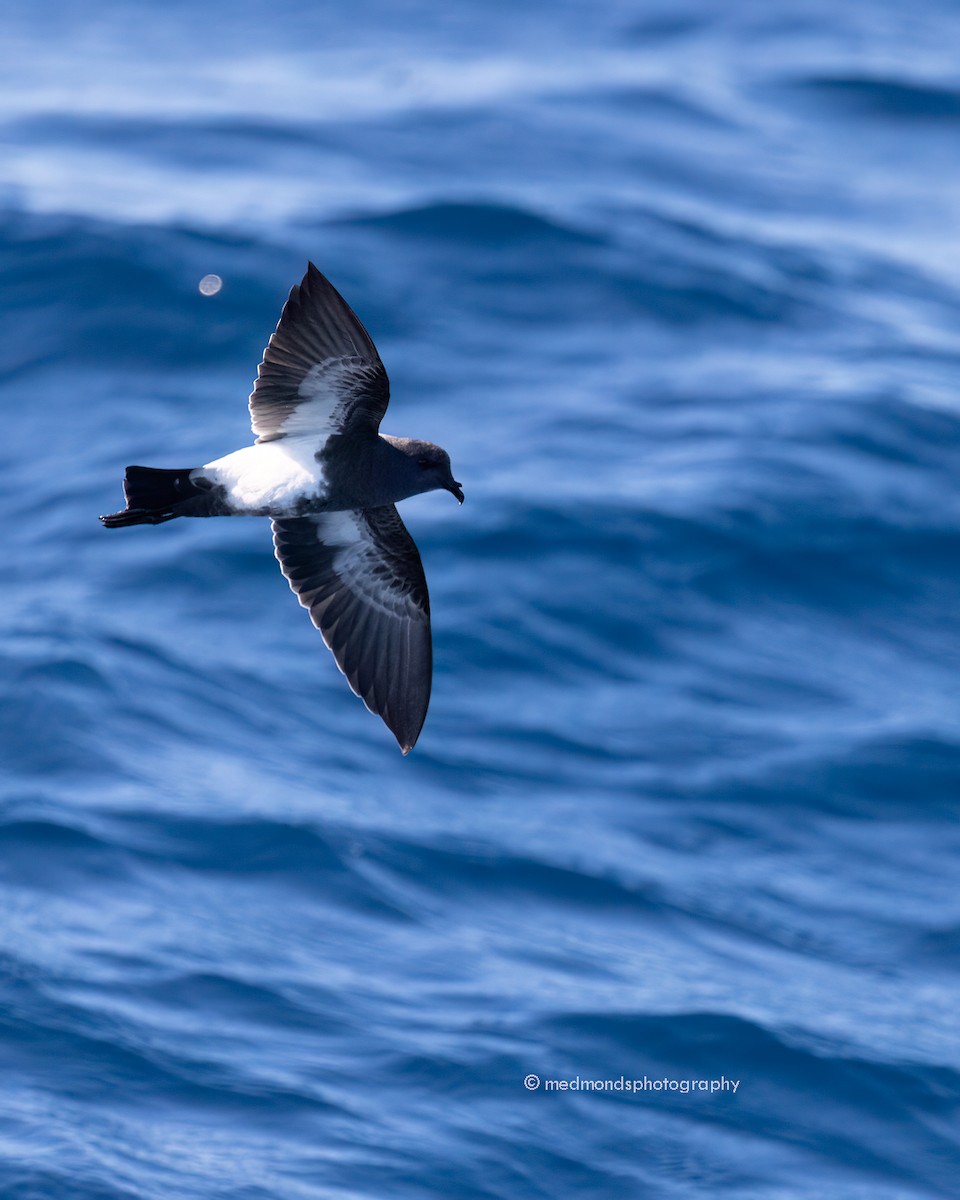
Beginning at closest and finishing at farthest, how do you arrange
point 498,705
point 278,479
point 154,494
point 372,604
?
point 154,494 < point 278,479 < point 372,604 < point 498,705

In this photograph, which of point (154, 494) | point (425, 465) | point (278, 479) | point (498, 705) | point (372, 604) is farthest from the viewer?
point (498, 705)

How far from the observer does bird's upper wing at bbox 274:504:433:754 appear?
8117 mm

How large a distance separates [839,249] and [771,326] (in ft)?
8.24

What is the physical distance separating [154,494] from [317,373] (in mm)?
749

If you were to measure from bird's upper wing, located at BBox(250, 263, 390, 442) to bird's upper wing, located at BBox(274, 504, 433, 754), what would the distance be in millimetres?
953

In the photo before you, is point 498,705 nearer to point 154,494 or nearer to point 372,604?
point 372,604

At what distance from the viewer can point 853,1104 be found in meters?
12.7

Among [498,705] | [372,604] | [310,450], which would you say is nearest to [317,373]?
[310,450]

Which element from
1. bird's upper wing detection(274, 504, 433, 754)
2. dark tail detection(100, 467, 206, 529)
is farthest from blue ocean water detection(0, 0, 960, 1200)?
dark tail detection(100, 467, 206, 529)

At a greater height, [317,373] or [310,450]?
[317,373]

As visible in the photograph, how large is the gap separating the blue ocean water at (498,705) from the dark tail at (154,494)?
5.78 metres

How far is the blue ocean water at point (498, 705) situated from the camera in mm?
12297

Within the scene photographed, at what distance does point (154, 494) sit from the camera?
696 cm

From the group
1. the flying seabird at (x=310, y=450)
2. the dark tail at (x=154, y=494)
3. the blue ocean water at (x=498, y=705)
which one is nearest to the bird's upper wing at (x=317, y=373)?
the flying seabird at (x=310, y=450)
